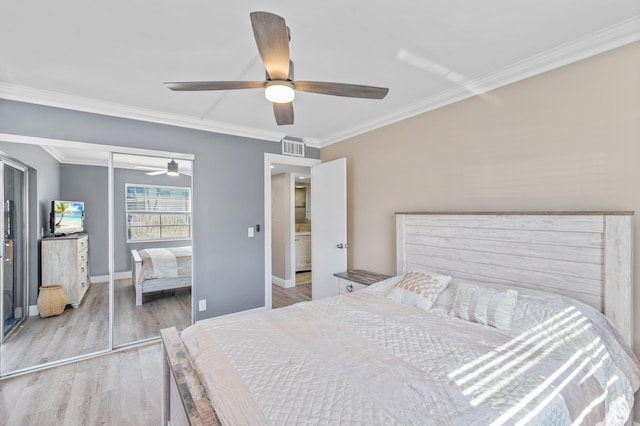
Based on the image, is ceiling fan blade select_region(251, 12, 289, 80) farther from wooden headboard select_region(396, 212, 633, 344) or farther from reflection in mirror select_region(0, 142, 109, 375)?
reflection in mirror select_region(0, 142, 109, 375)

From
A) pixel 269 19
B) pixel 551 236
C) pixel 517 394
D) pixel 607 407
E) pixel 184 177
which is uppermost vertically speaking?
pixel 269 19

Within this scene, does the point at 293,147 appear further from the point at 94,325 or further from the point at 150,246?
the point at 94,325

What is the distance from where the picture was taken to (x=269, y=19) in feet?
4.09

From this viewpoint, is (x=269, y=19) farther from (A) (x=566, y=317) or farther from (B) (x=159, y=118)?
(B) (x=159, y=118)

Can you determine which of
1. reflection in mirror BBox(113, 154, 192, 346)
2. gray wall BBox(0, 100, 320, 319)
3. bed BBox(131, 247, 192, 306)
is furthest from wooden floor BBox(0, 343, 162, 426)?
gray wall BBox(0, 100, 320, 319)

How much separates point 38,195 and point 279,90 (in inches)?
114

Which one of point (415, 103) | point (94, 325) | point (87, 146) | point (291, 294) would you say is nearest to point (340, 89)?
point (415, 103)

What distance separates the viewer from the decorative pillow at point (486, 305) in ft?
5.88

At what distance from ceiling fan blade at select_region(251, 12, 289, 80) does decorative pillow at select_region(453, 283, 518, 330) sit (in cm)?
183

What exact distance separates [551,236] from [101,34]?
3183 mm

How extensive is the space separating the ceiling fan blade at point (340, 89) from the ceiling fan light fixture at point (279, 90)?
0.06 metres

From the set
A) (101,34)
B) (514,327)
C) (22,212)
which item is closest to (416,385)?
(514,327)

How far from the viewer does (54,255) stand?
313cm

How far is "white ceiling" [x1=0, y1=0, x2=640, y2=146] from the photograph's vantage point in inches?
62.4
